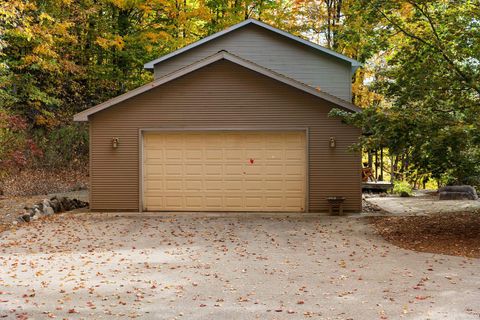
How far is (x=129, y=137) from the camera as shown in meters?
15.7

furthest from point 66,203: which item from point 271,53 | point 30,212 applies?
point 271,53

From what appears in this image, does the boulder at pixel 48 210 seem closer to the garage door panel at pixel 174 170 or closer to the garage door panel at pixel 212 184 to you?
the garage door panel at pixel 174 170

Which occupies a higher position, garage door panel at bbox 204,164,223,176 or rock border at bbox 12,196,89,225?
garage door panel at bbox 204,164,223,176

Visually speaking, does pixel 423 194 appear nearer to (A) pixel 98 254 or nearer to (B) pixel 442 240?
(B) pixel 442 240

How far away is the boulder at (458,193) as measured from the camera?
1889 centimetres

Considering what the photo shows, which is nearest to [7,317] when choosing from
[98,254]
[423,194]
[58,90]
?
[98,254]

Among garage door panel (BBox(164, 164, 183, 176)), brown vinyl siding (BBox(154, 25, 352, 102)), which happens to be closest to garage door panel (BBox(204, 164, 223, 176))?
garage door panel (BBox(164, 164, 183, 176))

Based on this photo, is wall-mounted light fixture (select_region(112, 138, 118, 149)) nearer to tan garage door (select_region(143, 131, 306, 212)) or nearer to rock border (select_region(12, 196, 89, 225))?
tan garage door (select_region(143, 131, 306, 212))

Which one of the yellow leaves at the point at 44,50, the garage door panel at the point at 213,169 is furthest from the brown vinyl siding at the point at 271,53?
the yellow leaves at the point at 44,50

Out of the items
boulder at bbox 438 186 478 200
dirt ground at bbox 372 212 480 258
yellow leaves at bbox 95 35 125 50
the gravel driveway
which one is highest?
yellow leaves at bbox 95 35 125 50

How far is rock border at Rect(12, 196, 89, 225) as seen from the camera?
14094 mm

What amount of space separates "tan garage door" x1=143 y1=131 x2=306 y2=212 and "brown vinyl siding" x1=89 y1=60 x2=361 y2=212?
0.30 m

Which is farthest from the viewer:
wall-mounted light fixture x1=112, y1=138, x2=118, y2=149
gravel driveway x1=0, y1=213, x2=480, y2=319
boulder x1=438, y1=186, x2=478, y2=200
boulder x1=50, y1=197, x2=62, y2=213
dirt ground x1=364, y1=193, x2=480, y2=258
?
boulder x1=438, y1=186, x2=478, y2=200

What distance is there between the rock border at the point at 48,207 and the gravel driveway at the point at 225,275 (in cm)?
114
